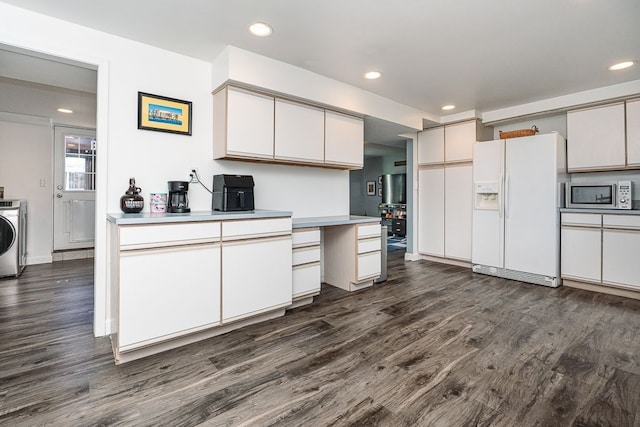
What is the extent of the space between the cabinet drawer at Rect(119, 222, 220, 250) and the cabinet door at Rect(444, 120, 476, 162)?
12.3 ft

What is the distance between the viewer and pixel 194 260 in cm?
212

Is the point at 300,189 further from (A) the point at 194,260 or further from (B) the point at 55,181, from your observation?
(B) the point at 55,181

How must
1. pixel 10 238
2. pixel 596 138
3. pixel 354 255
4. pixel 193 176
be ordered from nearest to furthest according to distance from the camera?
pixel 193 176 → pixel 354 255 → pixel 596 138 → pixel 10 238

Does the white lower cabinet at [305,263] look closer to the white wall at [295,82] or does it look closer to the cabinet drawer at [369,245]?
the cabinet drawer at [369,245]

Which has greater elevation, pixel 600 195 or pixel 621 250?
pixel 600 195

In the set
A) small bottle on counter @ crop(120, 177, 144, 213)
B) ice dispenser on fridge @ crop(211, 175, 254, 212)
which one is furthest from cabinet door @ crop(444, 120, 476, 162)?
small bottle on counter @ crop(120, 177, 144, 213)

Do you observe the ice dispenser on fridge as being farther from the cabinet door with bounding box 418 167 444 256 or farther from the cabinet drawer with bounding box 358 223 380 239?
the cabinet door with bounding box 418 167 444 256

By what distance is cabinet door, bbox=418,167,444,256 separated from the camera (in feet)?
15.8

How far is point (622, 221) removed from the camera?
323 cm

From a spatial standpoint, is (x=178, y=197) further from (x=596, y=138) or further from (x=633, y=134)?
(x=633, y=134)

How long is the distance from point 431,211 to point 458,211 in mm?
443

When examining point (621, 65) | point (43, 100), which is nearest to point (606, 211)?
point (621, 65)

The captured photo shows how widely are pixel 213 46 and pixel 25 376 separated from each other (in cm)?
262

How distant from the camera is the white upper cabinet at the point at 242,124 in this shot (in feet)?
8.81
